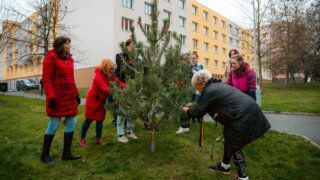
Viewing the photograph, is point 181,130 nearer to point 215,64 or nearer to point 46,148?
point 46,148

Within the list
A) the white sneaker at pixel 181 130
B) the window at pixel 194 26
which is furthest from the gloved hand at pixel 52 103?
the window at pixel 194 26

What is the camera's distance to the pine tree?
2.60 metres

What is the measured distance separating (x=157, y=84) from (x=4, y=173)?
2266 millimetres

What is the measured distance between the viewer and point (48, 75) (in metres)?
2.70

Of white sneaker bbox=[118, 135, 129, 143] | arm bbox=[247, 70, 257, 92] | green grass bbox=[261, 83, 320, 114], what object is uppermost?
arm bbox=[247, 70, 257, 92]

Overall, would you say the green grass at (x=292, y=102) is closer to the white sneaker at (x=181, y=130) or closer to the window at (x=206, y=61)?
the white sneaker at (x=181, y=130)

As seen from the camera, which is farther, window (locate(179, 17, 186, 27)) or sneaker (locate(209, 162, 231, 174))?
window (locate(179, 17, 186, 27))

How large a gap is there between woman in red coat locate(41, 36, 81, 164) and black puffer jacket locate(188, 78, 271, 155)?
1.85m

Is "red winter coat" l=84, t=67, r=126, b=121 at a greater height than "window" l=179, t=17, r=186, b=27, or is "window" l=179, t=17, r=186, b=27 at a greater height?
"window" l=179, t=17, r=186, b=27

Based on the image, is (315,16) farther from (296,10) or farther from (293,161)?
(293,161)

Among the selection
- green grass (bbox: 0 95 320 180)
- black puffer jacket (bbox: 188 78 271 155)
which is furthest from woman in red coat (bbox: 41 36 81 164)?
black puffer jacket (bbox: 188 78 271 155)

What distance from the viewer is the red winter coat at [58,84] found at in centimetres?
270

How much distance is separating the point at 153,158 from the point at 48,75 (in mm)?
1916

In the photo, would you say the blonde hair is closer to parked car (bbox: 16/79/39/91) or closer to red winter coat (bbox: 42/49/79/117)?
red winter coat (bbox: 42/49/79/117)
